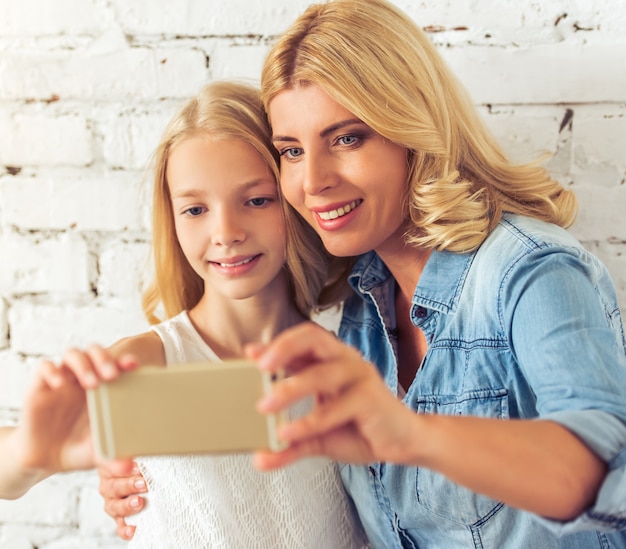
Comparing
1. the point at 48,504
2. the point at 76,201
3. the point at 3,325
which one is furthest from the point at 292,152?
the point at 48,504

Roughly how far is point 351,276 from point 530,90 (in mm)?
430

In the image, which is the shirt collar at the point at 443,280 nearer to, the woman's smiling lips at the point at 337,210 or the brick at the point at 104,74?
the woman's smiling lips at the point at 337,210

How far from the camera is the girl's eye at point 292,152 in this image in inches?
40.6

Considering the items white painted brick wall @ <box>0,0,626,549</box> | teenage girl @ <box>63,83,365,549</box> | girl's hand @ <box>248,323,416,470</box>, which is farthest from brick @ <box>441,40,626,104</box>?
girl's hand @ <box>248,323,416,470</box>

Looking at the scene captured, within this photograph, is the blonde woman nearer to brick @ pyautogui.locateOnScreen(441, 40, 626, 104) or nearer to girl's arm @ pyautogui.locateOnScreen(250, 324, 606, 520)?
girl's arm @ pyautogui.locateOnScreen(250, 324, 606, 520)

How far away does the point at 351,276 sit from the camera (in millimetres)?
1210

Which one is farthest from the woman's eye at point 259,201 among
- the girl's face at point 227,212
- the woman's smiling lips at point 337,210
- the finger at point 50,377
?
the finger at point 50,377

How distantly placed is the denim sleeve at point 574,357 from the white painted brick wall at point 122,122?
1.17ft

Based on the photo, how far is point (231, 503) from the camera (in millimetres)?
993

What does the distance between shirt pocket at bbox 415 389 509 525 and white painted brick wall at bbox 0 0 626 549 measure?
409 millimetres

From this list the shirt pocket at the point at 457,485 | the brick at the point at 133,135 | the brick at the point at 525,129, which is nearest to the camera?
the shirt pocket at the point at 457,485

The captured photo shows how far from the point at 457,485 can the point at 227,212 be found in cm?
51

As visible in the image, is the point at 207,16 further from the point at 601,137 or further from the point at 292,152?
the point at 601,137

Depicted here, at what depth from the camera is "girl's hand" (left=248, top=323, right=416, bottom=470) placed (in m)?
0.56
